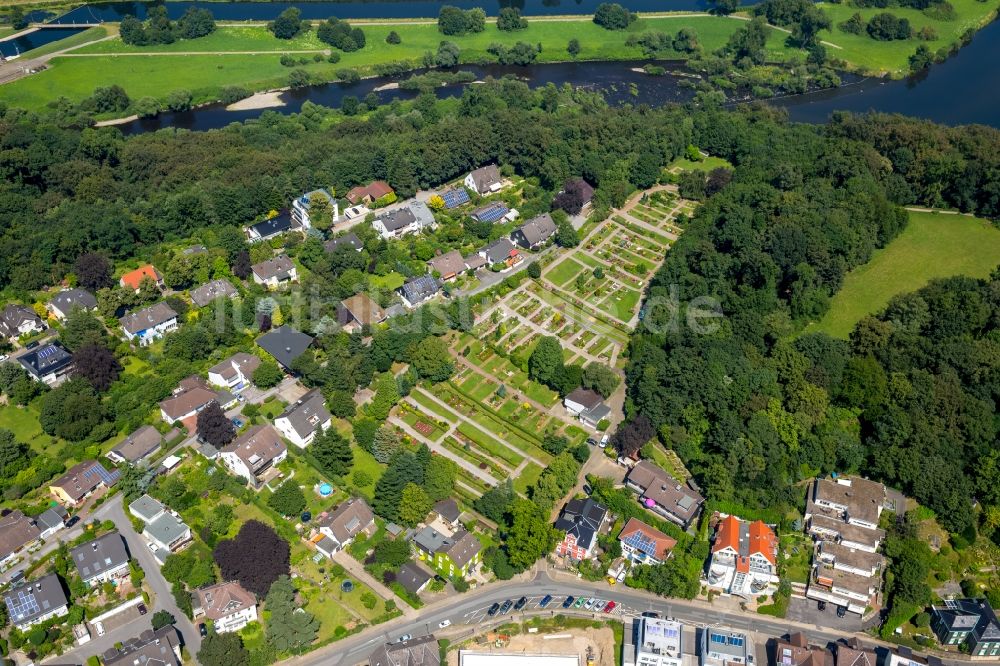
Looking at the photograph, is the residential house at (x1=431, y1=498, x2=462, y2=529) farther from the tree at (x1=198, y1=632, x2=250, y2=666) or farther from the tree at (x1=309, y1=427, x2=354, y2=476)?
the tree at (x1=198, y1=632, x2=250, y2=666)

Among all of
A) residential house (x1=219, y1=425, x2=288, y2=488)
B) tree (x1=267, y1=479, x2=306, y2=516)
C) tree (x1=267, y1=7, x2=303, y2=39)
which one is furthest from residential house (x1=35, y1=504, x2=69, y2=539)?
tree (x1=267, y1=7, x2=303, y2=39)

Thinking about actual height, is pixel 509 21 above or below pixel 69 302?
above

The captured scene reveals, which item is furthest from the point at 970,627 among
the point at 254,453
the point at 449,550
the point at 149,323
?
the point at 149,323

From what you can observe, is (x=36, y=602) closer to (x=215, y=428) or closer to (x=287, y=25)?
→ (x=215, y=428)

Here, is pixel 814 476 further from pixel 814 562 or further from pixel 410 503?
pixel 410 503

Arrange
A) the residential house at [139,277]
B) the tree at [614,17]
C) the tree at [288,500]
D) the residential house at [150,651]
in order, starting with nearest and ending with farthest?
the residential house at [150,651], the tree at [288,500], the residential house at [139,277], the tree at [614,17]

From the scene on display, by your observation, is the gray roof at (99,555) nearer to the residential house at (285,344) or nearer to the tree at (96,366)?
the tree at (96,366)

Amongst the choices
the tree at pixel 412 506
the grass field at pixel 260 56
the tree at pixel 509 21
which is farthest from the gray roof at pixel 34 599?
the tree at pixel 509 21
